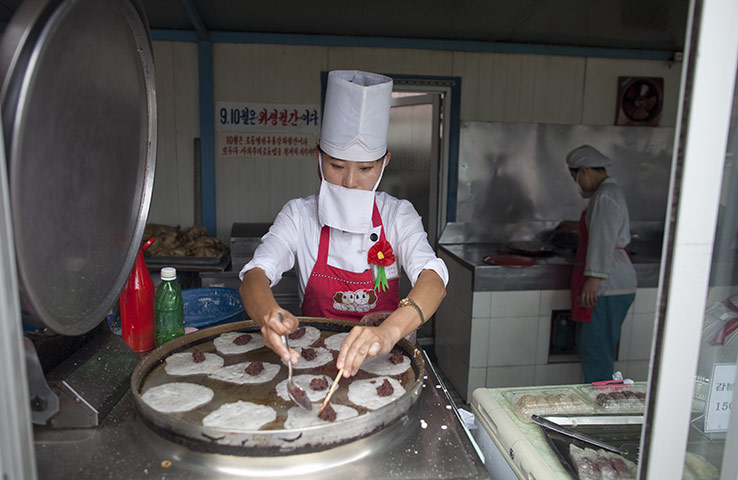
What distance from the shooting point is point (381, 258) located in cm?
193

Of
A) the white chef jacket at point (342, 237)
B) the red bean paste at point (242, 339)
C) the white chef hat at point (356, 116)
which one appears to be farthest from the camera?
the white chef jacket at point (342, 237)

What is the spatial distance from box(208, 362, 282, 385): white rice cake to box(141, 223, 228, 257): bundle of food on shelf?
247 centimetres

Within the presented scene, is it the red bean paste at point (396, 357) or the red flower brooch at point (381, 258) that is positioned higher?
the red flower brooch at point (381, 258)

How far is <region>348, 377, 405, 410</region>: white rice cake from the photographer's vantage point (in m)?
1.25

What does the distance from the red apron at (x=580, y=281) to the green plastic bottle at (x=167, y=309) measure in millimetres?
2740

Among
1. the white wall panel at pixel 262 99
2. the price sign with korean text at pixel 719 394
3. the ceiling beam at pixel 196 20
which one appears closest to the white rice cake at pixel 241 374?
the price sign with korean text at pixel 719 394

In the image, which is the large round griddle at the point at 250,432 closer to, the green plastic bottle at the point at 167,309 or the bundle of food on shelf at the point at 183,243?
the green plastic bottle at the point at 167,309

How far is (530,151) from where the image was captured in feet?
14.9

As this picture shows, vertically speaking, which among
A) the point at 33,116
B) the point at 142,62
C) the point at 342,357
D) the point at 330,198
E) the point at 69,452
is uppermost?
the point at 142,62

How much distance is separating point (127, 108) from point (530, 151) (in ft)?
13.1

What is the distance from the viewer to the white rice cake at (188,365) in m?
1.37

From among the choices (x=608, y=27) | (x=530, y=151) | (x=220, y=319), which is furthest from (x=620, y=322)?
(x=220, y=319)

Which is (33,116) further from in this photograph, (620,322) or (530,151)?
(530,151)

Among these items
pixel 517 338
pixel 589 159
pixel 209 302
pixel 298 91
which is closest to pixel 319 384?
pixel 209 302
